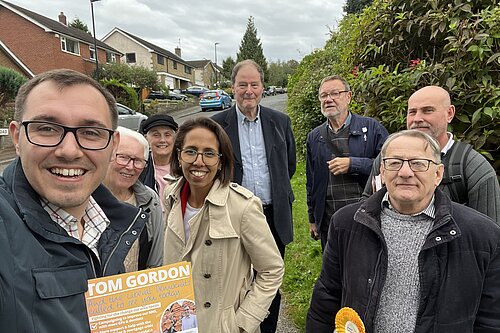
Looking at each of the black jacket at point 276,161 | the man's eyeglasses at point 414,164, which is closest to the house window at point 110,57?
the black jacket at point 276,161

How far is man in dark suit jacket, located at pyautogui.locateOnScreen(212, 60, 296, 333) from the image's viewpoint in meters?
3.33

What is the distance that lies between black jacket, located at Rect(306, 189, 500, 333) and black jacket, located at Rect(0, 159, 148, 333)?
1330mm

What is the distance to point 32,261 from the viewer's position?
39.4 inches

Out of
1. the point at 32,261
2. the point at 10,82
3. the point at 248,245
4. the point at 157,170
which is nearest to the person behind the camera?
the point at 32,261

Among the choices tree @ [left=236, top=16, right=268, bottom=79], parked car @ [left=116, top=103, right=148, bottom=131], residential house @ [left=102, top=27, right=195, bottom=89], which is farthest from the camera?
tree @ [left=236, top=16, right=268, bottom=79]

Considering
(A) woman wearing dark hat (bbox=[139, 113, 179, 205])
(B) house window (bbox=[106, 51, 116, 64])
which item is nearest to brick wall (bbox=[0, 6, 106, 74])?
(B) house window (bbox=[106, 51, 116, 64])

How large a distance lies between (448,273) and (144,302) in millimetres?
1419

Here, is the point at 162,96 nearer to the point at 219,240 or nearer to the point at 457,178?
the point at 219,240

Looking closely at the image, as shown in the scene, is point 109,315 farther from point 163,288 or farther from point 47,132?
point 47,132

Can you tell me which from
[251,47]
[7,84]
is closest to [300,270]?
[7,84]

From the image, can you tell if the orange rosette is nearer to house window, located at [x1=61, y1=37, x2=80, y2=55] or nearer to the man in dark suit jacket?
the man in dark suit jacket

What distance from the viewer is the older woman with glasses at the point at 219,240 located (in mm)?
2156

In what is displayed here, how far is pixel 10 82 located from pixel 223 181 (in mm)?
20227

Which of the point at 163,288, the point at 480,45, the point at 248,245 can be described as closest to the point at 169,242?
the point at 248,245
